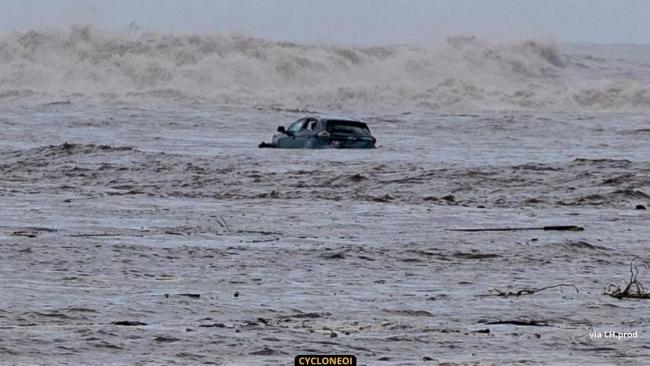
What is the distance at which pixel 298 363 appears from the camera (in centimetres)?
737

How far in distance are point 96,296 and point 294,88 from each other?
51.0 metres

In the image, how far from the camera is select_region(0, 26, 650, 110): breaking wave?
5825cm

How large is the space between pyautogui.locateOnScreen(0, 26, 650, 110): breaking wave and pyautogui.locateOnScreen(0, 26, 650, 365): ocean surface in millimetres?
9035

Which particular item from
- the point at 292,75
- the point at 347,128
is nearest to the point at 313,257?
the point at 347,128

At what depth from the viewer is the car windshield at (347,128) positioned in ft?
102

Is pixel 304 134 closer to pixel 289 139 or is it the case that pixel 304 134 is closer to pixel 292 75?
pixel 289 139

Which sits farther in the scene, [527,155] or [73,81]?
[73,81]

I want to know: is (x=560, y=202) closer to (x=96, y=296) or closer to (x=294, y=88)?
(x=96, y=296)

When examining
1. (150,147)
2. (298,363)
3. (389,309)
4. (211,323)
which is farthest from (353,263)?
(150,147)

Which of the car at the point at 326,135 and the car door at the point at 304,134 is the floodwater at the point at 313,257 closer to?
the car at the point at 326,135

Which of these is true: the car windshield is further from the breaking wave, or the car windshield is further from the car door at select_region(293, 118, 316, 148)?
the breaking wave

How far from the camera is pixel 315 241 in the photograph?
1527 centimetres

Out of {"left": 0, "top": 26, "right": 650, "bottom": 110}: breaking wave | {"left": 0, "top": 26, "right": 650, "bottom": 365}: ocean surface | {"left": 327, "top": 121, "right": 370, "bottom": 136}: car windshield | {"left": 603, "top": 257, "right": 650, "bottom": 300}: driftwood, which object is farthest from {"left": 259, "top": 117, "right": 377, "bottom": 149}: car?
{"left": 0, "top": 26, "right": 650, "bottom": 110}: breaking wave

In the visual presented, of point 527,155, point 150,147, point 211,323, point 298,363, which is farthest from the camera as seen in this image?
point 150,147
